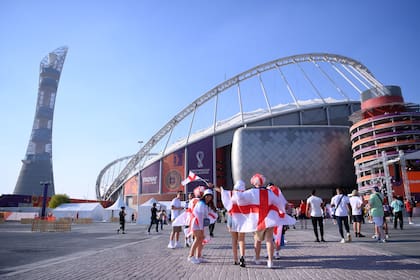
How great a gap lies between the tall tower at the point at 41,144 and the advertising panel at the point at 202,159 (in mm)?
65904

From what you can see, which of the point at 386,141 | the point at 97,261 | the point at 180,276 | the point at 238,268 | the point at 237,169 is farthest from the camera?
the point at 237,169

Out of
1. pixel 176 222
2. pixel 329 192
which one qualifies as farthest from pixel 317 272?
pixel 329 192

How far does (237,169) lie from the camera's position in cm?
6103

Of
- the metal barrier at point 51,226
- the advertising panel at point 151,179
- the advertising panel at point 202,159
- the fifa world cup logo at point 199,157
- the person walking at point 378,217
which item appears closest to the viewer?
the person walking at point 378,217

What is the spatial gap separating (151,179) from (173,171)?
639 centimetres

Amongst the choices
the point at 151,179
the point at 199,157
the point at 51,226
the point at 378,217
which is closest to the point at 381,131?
the point at 199,157

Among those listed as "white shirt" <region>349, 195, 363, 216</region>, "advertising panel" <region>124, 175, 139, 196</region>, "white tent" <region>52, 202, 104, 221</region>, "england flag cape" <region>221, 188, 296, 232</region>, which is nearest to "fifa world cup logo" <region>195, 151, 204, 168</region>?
"advertising panel" <region>124, 175, 139, 196</region>

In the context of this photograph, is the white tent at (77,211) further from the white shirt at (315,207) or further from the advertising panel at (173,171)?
the white shirt at (315,207)

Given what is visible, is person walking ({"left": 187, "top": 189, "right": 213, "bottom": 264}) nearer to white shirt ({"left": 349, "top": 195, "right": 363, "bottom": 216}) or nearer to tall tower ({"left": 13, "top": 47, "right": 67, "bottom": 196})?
white shirt ({"left": 349, "top": 195, "right": 363, "bottom": 216})

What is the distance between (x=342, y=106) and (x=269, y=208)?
68.2m

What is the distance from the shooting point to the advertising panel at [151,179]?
228 ft

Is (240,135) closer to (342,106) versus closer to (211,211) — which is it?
(342,106)

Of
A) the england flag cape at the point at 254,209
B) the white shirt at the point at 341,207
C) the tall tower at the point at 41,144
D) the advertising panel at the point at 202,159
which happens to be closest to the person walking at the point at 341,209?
the white shirt at the point at 341,207

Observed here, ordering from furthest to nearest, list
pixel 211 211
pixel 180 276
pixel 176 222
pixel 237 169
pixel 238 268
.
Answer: pixel 237 169
pixel 176 222
pixel 211 211
pixel 238 268
pixel 180 276
